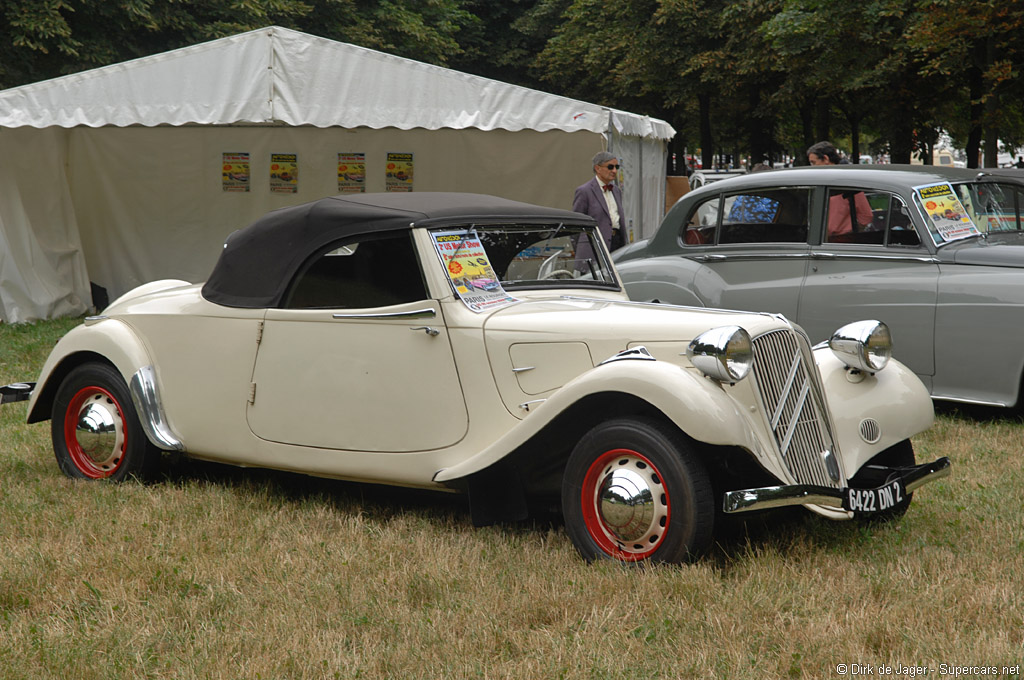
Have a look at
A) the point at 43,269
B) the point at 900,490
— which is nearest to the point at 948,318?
the point at 900,490

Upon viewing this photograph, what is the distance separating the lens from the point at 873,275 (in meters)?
7.01

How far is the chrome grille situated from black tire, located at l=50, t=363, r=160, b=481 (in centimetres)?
297

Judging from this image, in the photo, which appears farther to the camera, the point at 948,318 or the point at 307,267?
the point at 948,318

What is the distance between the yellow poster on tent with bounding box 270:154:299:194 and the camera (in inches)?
538

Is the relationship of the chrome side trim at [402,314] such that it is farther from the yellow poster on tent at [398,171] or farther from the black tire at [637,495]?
the yellow poster on tent at [398,171]

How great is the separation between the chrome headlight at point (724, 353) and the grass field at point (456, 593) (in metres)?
0.69

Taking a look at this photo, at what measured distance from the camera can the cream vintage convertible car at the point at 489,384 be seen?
3.92 meters

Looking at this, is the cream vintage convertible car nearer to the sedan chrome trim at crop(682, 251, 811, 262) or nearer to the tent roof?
the sedan chrome trim at crop(682, 251, 811, 262)

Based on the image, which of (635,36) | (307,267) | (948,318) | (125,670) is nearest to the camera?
(125,670)

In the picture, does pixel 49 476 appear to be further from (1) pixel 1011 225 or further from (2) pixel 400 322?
(1) pixel 1011 225

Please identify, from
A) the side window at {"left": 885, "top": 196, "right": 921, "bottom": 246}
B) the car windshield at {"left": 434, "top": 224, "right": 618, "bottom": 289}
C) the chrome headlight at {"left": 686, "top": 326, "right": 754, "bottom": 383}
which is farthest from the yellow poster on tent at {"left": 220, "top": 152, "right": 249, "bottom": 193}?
the chrome headlight at {"left": 686, "top": 326, "right": 754, "bottom": 383}

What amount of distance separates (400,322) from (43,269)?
9009 mm

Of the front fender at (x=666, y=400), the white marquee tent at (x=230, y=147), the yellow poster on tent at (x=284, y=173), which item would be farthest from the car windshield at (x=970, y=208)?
the yellow poster on tent at (x=284, y=173)

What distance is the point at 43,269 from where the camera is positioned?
12.2 m
